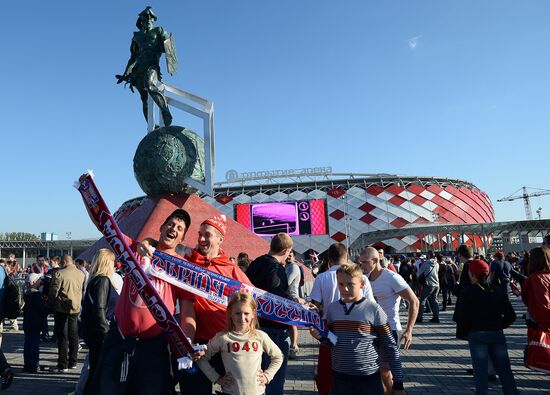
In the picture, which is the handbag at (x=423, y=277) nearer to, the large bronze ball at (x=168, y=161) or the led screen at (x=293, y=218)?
the large bronze ball at (x=168, y=161)

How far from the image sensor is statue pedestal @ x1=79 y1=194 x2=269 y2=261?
1246 cm

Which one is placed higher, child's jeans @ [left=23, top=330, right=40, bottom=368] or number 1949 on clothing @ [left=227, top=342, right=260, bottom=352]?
number 1949 on clothing @ [left=227, top=342, right=260, bottom=352]

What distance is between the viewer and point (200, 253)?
291cm

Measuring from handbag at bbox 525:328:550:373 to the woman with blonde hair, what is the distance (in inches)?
166

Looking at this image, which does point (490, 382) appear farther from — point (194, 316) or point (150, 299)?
point (150, 299)

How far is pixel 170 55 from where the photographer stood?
1438 centimetres

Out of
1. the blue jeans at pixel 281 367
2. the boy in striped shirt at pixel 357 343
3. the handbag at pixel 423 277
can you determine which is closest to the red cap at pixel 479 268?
the boy in striped shirt at pixel 357 343

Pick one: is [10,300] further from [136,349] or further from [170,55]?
[170,55]

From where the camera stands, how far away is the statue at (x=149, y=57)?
14.2 meters

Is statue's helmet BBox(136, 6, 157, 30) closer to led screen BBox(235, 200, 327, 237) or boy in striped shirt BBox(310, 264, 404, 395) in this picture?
boy in striped shirt BBox(310, 264, 404, 395)

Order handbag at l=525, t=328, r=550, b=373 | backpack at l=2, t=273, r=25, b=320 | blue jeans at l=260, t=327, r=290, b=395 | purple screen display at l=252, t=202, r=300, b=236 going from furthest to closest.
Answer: purple screen display at l=252, t=202, r=300, b=236, backpack at l=2, t=273, r=25, b=320, handbag at l=525, t=328, r=550, b=373, blue jeans at l=260, t=327, r=290, b=395

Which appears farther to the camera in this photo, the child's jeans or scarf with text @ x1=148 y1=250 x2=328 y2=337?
the child's jeans

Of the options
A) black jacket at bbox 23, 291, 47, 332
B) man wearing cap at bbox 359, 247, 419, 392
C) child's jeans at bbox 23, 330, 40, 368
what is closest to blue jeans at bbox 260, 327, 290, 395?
man wearing cap at bbox 359, 247, 419, 392

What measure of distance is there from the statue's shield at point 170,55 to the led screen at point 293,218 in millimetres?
33778
